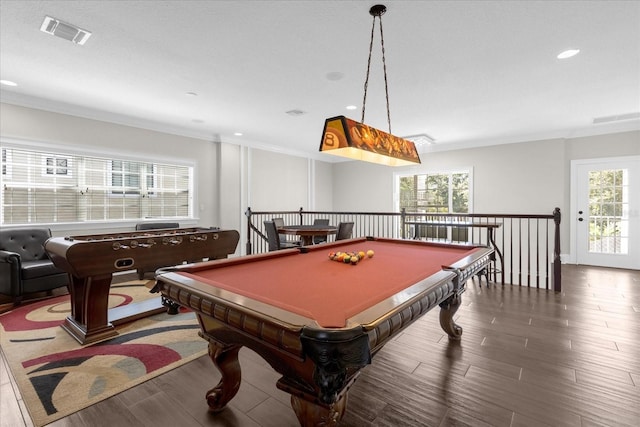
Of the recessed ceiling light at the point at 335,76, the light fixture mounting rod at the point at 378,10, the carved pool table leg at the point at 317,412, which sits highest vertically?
the recessed ceiling light at the point at 335,76

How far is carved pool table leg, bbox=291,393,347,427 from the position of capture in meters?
1.07

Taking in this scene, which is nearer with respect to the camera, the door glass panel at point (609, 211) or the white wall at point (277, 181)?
the door glass panel at point (609, 211)

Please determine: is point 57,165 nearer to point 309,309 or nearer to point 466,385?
point 309,309

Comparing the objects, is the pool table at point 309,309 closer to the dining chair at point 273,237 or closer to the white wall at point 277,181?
the dining chair at point 273,237

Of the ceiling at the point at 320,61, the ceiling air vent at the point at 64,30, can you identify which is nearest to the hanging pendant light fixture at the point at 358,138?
the ceiling at the point at 320,61

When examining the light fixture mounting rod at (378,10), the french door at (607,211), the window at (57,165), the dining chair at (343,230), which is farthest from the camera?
the french door at (607,211)

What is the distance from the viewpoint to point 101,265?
2.53 metres

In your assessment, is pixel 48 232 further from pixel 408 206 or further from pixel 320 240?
pixel 408 206

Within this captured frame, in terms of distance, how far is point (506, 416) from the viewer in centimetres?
161

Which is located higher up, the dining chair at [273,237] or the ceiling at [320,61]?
the ceiling at [320,61]

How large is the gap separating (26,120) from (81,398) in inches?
163

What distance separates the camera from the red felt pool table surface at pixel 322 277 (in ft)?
3.94

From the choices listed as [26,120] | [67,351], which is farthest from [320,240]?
[26,120]

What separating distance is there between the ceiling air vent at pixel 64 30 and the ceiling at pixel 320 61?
7 cm
